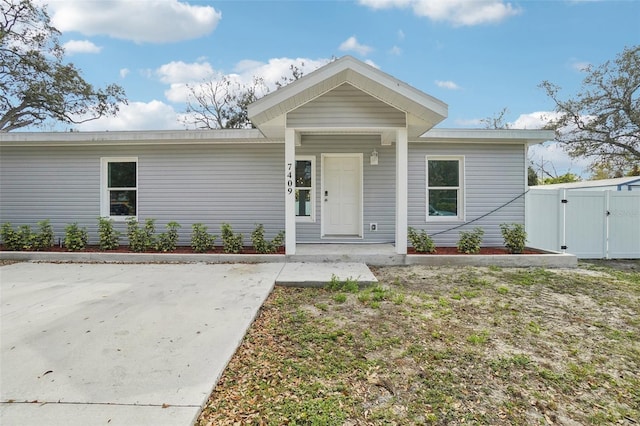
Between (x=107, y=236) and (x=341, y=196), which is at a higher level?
(x=341, y=196)

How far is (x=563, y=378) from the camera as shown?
2.46m

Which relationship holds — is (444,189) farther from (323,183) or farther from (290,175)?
(290,175)

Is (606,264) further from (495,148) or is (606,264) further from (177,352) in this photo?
(177,352)

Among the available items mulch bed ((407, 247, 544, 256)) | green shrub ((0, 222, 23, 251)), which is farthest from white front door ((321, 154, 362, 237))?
green shrub ((0, 222, 23, 251))

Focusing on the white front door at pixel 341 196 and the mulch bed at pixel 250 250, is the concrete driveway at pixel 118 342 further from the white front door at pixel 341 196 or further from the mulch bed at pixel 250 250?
the white front door at pixel 341 196

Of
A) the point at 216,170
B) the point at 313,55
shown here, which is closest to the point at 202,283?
the point at 216,170

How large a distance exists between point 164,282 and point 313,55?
15735 mm

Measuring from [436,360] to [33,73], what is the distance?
2033 cm


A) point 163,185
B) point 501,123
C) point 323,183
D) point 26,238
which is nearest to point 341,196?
point 323,183

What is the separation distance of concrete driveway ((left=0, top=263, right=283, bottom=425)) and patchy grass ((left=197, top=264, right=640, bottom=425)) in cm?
27

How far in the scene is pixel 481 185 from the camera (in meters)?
7.73

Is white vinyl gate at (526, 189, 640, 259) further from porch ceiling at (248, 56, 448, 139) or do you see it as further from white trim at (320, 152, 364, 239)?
white trim at (320, 152, 364, 239)

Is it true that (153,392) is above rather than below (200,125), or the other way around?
below

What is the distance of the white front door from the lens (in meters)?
7.85
